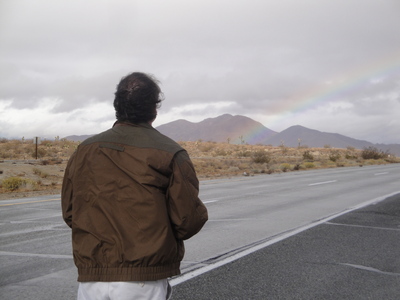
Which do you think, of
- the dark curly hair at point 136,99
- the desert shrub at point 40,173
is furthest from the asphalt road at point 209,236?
the desert shrub at point 40,173

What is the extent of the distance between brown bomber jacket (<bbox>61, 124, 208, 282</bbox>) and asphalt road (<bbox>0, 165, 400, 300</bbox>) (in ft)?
8.06

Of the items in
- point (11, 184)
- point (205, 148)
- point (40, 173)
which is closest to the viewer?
point (11, 184)

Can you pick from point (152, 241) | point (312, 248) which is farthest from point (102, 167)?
point (312, 248)

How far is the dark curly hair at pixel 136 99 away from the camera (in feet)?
8.22

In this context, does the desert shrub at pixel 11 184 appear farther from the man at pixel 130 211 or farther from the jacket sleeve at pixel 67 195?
the man at pixel 130 211

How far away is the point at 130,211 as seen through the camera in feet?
7.54

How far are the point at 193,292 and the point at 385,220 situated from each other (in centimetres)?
677

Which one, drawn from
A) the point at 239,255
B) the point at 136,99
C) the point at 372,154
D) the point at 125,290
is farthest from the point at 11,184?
the point at 372,154

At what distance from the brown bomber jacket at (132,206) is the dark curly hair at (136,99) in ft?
0.37

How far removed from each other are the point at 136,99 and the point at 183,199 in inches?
25.8

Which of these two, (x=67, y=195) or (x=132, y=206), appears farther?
(x=67, y=195)

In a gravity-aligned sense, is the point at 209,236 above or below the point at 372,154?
below

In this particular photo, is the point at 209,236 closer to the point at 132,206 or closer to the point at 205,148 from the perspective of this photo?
the point at 132,206

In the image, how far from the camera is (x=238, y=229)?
866 centimetres
